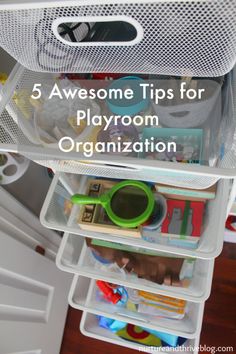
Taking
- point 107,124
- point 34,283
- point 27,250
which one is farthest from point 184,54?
point 34,283

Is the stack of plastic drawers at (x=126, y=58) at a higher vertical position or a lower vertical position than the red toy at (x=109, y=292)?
higher

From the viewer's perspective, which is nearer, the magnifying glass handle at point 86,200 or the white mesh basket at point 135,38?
the white mesh basket at point 135,38

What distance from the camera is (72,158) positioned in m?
0.54

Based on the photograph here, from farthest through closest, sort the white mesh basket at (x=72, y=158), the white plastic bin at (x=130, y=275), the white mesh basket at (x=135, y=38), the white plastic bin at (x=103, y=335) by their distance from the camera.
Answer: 1. the white plastic bin at (x=103, y=335)
2. the white plastic bin at (x=130, y=275)
3. the white mesh basket at (x=72, y=158)
4. the white mesh basket at (x=135, y=38)

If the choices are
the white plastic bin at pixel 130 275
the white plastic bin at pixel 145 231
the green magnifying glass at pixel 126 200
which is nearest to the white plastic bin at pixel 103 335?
the white plastic bin at pixel 130 275

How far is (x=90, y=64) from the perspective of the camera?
20.5 inches

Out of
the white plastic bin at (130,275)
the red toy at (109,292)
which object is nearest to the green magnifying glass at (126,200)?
the white plastic bin at (130,275)

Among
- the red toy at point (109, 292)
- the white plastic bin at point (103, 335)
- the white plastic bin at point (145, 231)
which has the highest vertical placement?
the white plastic bin at point (145, 231)

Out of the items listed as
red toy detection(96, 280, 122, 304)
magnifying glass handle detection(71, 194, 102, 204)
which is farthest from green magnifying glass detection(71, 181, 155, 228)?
red toy detection(96, 280, 122, 304)

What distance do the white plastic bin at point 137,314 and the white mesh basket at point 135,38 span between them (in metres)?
0.73

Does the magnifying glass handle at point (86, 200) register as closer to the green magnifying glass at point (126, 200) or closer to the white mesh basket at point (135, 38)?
the green magnifying glass at point (126, 200)

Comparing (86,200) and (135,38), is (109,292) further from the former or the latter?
(135,38)

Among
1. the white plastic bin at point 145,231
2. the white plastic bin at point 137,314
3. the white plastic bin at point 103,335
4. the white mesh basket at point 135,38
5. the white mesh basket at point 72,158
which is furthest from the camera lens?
the white plastic bin at point 103,335

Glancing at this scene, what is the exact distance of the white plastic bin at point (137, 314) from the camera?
1.01 metres
